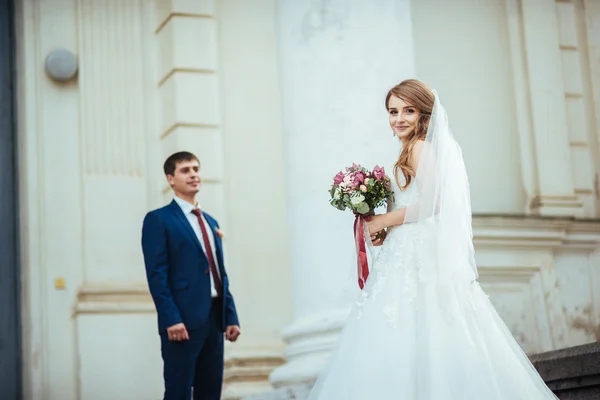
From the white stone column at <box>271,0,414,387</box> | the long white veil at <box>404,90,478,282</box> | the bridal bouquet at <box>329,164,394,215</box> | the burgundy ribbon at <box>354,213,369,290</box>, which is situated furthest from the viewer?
the white stone column at <box>271,0,414,387</box>

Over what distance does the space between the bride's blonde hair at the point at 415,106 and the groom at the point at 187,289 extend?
1.65 metres

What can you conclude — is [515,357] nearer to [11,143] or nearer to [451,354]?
[451,354]

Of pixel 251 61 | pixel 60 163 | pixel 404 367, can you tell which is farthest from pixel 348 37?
pixel 404 367

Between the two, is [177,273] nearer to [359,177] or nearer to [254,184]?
[359,177]

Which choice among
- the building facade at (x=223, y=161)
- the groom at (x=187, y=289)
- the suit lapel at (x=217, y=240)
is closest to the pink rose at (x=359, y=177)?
the groom at (x=187, y=289)

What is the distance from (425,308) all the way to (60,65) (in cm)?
457

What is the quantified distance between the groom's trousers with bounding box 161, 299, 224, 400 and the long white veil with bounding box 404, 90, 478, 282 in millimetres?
1743

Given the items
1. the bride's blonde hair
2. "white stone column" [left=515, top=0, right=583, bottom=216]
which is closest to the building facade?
"white stone column" [left=515, top=0, right=583, bottom=216]

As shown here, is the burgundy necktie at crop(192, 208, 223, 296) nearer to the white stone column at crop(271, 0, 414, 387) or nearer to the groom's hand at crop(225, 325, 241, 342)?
the groom's hand at crop(225, 325, 241, 342)

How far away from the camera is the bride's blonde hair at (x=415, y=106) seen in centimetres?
548

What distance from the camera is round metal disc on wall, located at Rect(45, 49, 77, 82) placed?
9.00 meters

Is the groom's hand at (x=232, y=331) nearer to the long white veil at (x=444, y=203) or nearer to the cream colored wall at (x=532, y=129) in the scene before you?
the long white veil at (x=444, y=203)

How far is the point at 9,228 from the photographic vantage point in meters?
8.82

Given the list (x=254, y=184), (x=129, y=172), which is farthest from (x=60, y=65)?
(x=254, y=184)
